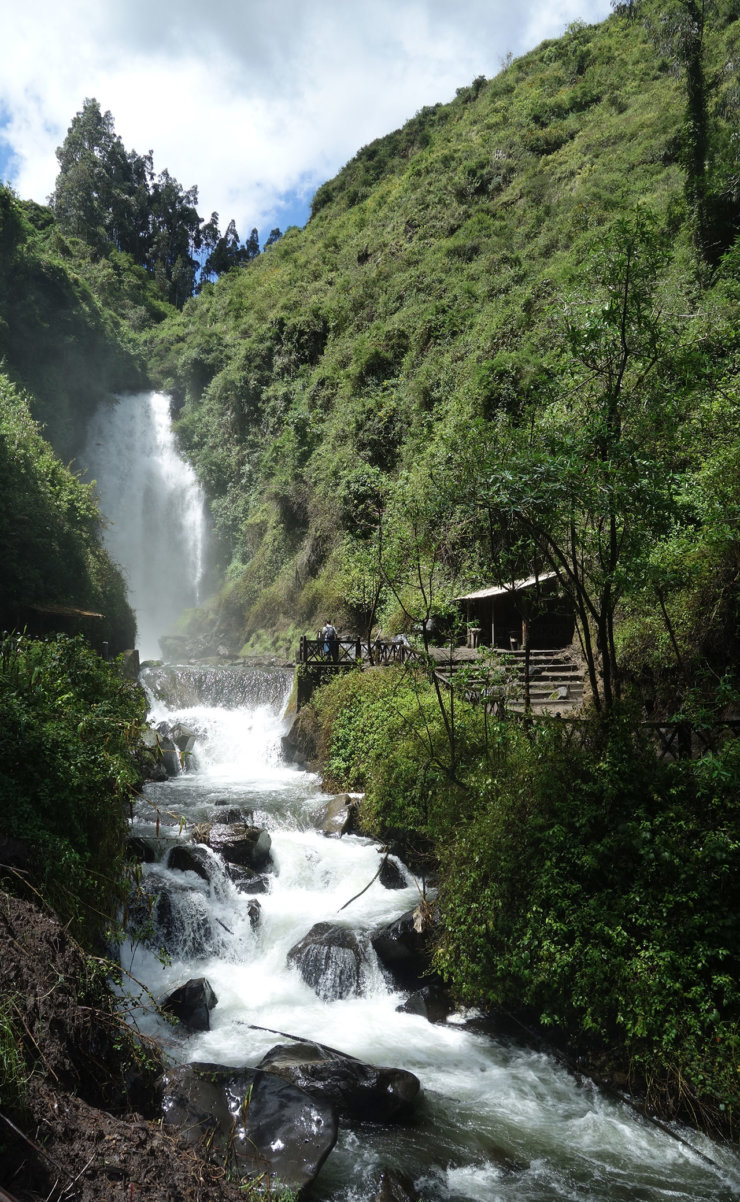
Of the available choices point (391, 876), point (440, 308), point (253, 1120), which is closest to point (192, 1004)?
point (253, 1120)

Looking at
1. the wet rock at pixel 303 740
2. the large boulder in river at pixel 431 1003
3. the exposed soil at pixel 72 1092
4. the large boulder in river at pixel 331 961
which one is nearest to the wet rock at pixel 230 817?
the large boulder in river at pixel 331 961

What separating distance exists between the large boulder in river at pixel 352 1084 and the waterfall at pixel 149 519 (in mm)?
32729

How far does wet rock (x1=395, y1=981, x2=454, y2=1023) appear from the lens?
288 inches

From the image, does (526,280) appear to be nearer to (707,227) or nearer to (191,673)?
(707,227)

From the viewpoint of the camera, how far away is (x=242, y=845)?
972 cm

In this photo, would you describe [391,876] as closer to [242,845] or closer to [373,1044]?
[242,845]

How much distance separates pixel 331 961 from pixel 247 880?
6.29 ft

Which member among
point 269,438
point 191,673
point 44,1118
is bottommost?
point 44,1118

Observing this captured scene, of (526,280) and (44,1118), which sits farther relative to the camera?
(526,280)

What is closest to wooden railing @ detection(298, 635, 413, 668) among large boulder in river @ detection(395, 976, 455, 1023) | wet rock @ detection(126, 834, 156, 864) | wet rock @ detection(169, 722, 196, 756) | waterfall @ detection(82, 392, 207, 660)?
wet rock @ detection(169, 722, 196, 756)

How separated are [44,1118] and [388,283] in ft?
109

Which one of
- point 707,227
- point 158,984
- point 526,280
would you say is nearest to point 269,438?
point 526,280

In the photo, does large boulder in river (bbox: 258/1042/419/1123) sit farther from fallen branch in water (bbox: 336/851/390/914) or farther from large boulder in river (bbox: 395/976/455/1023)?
fallen branch in water (bbox: 336/851/390/914)

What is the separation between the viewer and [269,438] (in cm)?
3391
